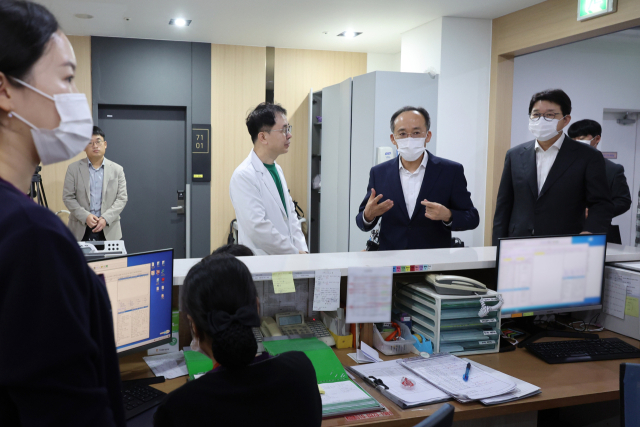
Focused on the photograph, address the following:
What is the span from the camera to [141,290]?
153 cm

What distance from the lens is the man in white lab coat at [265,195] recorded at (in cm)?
270

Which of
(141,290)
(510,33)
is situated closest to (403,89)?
(510,33)

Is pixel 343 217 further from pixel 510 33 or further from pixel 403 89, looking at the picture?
pixel 510 33

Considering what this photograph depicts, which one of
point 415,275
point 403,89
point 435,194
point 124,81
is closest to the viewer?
point 415,275

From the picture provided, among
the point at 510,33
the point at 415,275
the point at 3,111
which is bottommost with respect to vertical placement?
the point at 415,275

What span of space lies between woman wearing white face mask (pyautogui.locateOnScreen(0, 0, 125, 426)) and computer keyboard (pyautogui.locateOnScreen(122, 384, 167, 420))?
2.30 feet

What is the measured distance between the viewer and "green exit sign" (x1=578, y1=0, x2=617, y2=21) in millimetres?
3617

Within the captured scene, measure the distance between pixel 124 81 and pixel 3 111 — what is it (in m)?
5.28

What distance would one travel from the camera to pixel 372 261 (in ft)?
6.21

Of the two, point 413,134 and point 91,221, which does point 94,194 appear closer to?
point 91,221

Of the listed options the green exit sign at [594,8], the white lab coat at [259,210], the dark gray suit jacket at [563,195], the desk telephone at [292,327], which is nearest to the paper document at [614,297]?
the dark gray suit jacket at [563,195]

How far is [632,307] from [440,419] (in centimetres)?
149

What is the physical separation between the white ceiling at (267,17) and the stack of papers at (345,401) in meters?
3.65

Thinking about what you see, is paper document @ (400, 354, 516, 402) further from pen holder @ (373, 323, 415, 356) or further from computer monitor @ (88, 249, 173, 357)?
computer monitor @ (88, 249, 173, 357)
